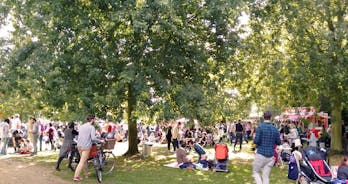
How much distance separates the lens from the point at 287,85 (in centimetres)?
2161

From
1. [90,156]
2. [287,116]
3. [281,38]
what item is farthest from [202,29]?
[287,116]

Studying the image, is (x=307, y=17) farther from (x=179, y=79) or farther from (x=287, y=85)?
(x=179, y=79)

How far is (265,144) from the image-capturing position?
9.62 m

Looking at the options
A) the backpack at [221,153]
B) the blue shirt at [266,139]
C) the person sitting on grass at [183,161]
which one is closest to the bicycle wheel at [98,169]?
the person sitting on grass at [183,161]

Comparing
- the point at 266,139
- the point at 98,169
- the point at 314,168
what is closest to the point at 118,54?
the point at 98,169

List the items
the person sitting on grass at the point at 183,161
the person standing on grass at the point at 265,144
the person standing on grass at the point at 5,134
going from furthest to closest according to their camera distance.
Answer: the person standing on grass at the point at 5,134 → the person sitting on grass at the point at 183,161 → the person standing on grass at the point at 265,144

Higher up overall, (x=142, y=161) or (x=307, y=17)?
(x=307, y=17)

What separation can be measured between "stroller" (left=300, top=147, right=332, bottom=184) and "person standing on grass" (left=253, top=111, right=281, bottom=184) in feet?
6.57

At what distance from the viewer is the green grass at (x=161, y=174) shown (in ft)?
43.0

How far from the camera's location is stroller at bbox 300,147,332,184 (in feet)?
36.5

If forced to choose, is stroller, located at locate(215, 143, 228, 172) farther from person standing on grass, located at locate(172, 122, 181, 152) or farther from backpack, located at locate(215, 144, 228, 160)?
person standing on grass, located at locate(172, 122, 181, 152)

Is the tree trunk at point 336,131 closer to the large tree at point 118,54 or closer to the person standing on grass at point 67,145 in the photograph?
the large tree at point 118,54

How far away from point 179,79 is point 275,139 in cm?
753

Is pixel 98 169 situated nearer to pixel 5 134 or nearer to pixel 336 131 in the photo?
pixel 5 134
